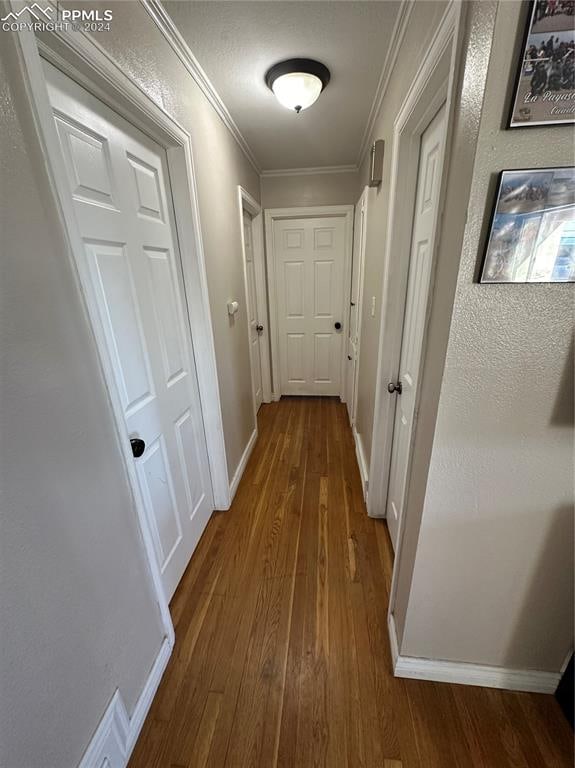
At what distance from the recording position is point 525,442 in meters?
0.82

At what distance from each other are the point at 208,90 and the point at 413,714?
2.84m

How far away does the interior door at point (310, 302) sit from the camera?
3.06 m

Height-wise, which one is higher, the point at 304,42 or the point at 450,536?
the point at 304,42

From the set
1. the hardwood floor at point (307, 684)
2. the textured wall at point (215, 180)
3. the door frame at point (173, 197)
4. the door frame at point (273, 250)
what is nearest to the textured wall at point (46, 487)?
the door frame at point (173, 197)

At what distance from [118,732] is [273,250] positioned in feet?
10.9

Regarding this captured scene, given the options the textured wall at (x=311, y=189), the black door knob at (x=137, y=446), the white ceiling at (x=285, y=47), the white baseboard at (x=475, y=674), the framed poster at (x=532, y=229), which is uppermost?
the white ceiling at (x=285, y=47)

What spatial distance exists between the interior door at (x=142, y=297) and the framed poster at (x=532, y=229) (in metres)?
1.00

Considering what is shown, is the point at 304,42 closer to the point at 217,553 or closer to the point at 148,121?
the point at 148,121

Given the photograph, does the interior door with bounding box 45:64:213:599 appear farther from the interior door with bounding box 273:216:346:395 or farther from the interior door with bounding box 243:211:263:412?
the interior door with bounding box 273:216:346:395

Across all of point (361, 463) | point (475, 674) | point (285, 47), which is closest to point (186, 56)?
point (285, 47)

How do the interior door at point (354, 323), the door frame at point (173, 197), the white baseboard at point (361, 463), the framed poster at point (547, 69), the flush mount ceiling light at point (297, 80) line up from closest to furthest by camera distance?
the framed poster at point (547, 69)
the door frame at point (173, 197)
the flush mount ceiling light at point (297, 80)
the white baseboard at point (361, 463)
the interior door at point (354, 323)

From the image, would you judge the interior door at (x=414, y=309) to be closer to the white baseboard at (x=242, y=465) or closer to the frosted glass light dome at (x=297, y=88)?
the frosted glass light dome at (x=297, y=88)

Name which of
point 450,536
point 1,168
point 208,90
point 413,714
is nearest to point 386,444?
point 450,536

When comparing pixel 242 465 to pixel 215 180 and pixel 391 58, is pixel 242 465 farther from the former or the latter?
pixel 391 58
